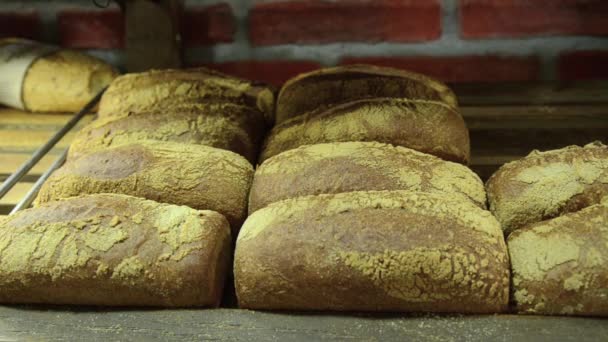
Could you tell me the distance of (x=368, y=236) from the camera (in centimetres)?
94

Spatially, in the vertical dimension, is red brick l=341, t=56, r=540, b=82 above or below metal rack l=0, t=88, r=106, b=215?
above

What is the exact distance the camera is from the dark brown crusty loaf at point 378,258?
920 millimetres

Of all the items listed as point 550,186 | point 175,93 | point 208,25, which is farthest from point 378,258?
point 208,25

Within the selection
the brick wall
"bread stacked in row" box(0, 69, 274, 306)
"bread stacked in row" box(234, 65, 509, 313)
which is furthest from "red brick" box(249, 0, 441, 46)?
"bread stacked in row" box(234, 65, 509, 313)

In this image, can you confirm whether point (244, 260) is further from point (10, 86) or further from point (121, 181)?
point (10, 86)

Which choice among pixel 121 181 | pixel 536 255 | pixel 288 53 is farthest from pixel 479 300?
pixel 288 53

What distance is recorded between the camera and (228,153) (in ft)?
3.93

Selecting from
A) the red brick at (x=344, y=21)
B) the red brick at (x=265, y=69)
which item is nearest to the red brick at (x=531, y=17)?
the red brick at (x=344, y=21)

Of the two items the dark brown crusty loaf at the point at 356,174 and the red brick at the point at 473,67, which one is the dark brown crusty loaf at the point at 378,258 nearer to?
the dark brown crusty loaf at the point at 356,174

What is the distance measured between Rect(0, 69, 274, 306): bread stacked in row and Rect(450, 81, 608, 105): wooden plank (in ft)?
2.26

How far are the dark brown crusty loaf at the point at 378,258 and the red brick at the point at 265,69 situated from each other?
44.9 inches

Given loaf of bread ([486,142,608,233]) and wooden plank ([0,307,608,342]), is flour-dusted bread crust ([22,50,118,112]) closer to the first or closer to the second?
wooden plank ([0,307,608,342])

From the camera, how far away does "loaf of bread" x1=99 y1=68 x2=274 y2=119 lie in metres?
1.51

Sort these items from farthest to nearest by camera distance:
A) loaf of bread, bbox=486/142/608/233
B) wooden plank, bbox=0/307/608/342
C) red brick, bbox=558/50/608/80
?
red brick, bbox=558/50/608/80 → loaf of bread, bbox=486/142/608/233 → wooden plank, bbox=0/307/608/342
